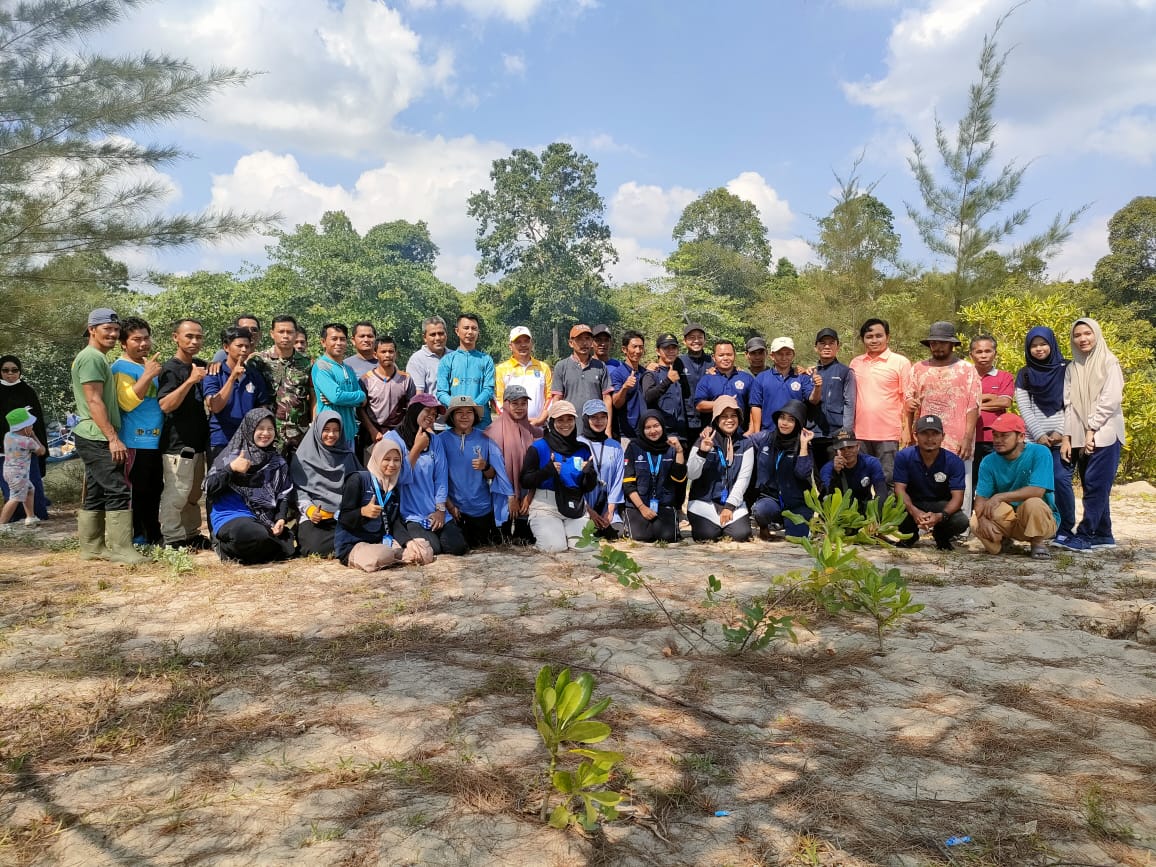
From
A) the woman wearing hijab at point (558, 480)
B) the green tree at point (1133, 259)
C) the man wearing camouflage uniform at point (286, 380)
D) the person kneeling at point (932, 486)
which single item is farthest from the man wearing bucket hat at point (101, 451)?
the green tree at point (1133, 259)

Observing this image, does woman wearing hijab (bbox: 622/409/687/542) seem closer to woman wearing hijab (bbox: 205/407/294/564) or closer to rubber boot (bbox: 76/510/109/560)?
woman wearing hijab (bbox: 205/407/294/564)

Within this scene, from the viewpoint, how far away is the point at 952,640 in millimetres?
3486

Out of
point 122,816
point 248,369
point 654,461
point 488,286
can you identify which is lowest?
point 122,816

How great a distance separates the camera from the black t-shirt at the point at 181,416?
5.36m

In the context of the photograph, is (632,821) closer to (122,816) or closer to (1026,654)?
(122,816)

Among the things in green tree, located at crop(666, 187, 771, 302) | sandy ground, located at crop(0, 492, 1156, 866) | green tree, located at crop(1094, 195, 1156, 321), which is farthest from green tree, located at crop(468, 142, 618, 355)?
sandy ground, located at crop(0, 492, 1156, 866)

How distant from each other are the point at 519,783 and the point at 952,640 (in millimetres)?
2306

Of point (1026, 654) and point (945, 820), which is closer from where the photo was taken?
point (945, 820)

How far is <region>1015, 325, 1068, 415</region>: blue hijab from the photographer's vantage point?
18.6 ft

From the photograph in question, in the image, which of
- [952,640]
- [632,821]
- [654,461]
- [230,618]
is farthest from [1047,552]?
[230,618]

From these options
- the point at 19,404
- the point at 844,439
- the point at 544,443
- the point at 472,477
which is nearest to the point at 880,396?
the point at 844,439

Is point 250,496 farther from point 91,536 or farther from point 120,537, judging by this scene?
point 91,536

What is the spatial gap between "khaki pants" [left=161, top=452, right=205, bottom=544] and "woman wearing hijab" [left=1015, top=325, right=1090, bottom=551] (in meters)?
6.42

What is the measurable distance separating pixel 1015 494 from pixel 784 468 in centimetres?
164
